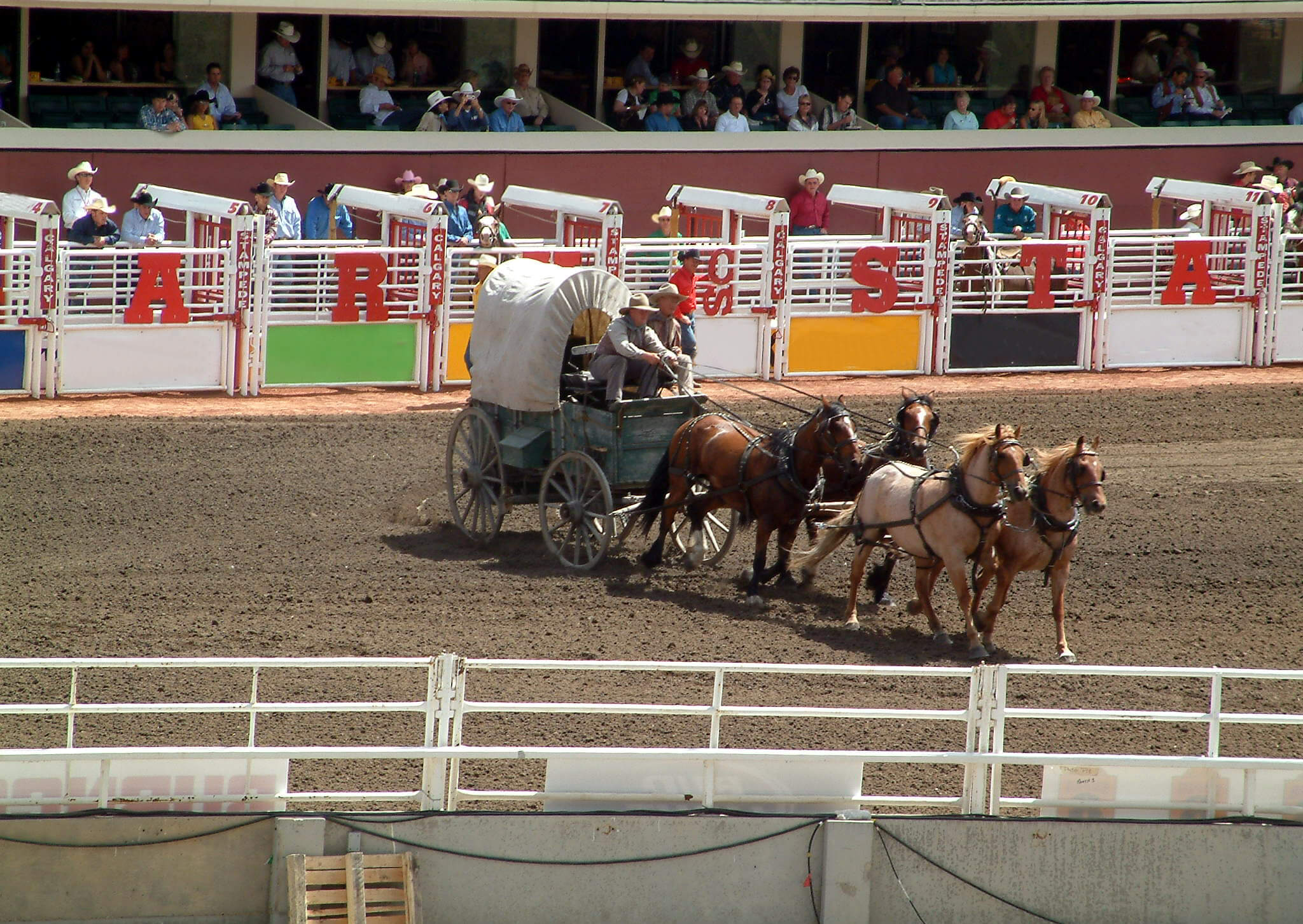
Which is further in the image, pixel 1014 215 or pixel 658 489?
pixel 1014 215

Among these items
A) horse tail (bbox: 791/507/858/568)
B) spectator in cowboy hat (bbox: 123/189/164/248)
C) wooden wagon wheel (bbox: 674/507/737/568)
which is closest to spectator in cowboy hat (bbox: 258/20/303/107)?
spectator in cowboy hat (bbox: 123/189/164/248)

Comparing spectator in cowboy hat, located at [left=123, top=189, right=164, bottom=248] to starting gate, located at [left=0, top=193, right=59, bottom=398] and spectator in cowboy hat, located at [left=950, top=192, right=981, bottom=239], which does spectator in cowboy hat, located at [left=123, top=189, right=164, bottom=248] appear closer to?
starting gate, located at [left=0, top=193, right=59, bottom=398]

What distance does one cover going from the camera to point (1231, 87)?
27266 millimetres

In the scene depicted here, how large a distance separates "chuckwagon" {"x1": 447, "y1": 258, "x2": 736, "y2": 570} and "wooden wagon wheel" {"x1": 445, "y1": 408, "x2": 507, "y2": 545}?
10 millimetres

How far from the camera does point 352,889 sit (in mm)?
6496

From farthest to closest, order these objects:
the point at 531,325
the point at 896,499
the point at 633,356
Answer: the point at 531,325, the point at 633,356, the point at 896,499

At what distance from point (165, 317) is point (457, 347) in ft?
9.59

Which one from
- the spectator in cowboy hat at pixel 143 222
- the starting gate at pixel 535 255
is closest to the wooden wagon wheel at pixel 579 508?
the starting gate at pixel 535 255

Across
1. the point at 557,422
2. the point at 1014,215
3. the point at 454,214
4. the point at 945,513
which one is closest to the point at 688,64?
the point at 1014,215

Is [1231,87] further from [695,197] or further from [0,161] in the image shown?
[0,161]

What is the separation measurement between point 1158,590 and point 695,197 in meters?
9.09

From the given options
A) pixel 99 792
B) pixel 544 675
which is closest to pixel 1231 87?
pixel 544 675

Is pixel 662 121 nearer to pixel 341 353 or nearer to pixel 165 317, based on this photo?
pixel 341 353

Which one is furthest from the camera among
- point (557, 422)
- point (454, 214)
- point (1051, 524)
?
point (454, 214)
